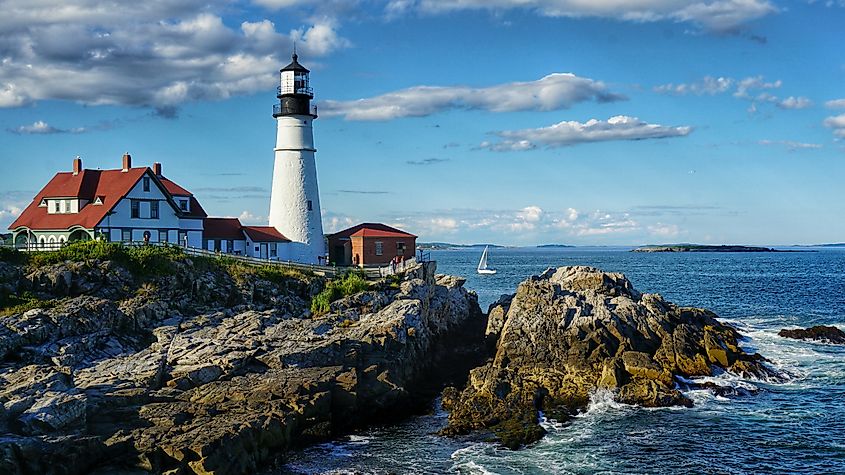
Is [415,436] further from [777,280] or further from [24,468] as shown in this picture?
[777,280]

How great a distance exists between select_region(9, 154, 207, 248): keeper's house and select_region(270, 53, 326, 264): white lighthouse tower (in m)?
5.04

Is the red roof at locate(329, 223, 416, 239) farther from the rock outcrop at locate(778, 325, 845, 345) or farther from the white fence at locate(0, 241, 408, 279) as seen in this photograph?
the rock outcrop at locate(778, 325, 845, 345)

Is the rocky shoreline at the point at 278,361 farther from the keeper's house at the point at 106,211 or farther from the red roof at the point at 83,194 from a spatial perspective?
the red roof at the point at 83,194

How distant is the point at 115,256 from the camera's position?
1319 inches

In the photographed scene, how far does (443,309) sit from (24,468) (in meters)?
25.4

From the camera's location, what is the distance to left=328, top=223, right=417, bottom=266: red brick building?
45281 mm

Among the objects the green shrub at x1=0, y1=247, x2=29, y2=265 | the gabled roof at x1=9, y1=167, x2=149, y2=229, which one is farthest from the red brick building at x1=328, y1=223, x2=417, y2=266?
the green shrub at x1=0, y1=247, x2=29, y2=265

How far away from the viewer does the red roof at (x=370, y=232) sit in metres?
45.5

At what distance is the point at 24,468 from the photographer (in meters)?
16.0

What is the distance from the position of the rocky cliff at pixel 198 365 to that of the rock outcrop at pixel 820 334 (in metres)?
16.3

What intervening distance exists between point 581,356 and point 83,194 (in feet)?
88.5

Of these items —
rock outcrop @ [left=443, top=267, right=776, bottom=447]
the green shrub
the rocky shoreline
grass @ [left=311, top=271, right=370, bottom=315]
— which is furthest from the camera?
grass @ [left=311, top=271, right=370, bottom=315]

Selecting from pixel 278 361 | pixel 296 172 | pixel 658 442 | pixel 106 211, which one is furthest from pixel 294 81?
pixel 658 442

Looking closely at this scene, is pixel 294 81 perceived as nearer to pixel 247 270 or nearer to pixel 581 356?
pixel 247 270
